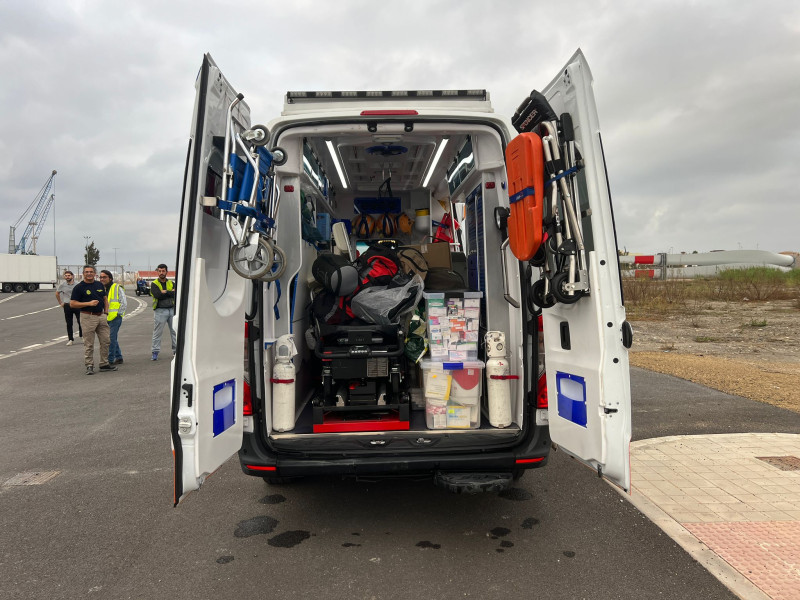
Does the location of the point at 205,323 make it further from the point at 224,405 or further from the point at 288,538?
the point at 288,538

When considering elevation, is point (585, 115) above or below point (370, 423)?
above

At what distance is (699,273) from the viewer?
41.6 metres

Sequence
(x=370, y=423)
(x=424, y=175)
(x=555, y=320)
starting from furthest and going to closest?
(x=424, y=175), (x=370, y=423), (x=555, y=320)

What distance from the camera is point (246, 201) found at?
8.75 ft

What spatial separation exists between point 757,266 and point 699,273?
17.0 m

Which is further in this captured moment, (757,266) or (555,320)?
(757,266)

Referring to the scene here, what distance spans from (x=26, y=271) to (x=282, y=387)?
4916 centimetres

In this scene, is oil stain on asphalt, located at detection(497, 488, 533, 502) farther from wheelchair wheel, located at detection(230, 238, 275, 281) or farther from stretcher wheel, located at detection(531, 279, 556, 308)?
wheelchair wheel, located at detection(230, 238, 275, 281)

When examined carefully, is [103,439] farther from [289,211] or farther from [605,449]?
[605,449]

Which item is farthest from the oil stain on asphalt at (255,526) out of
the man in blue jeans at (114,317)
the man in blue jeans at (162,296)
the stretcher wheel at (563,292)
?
the man in blue jeans at (114,317)

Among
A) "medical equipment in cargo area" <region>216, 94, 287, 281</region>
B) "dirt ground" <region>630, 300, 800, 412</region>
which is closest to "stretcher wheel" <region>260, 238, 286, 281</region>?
"medical equipment in cargo area" <region>216, 94, 287, 281</region>

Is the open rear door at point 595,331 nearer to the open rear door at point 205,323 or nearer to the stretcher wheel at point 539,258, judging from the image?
the stretcher wheel at point 539,258

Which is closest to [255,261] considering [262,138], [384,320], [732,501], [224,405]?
[262,138]

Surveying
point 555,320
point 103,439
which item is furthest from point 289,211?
point 103,439
